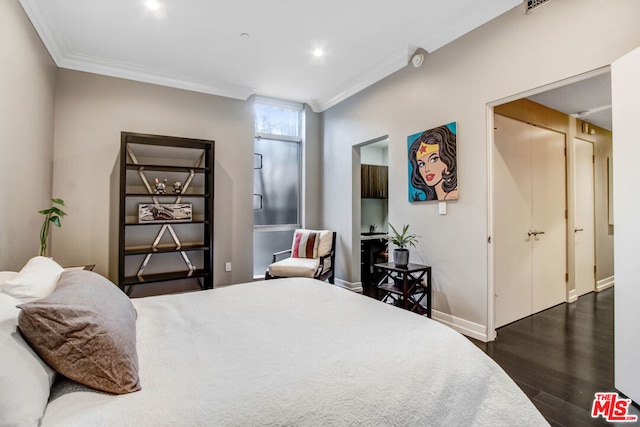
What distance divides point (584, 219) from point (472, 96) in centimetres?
267

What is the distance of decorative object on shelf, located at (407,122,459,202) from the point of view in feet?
9.69

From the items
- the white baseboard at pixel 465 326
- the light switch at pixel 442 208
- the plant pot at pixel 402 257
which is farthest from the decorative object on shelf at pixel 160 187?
the white baseboard at pixel 465 326

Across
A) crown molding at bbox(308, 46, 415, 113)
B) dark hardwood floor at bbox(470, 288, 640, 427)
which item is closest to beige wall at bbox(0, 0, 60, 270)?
crown molding at bbox(308, 46, 415, 113)

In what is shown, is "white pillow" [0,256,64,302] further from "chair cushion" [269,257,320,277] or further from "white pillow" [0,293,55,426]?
"chair cushion" [269,257,320,277]

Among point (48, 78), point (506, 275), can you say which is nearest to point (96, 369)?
point (506, 275)

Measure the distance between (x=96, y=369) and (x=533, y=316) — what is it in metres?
3.88

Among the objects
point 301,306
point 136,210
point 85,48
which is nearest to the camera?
point 301,306

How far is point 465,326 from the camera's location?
2.87 metres

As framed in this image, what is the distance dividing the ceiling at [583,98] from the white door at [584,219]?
1.17 feet

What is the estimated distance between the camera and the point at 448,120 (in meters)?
3.01

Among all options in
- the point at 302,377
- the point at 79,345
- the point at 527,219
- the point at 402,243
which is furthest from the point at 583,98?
the point at 79,345

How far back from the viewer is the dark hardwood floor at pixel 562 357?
5.99 feet

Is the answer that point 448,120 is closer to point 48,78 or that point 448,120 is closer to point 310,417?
point 310,417

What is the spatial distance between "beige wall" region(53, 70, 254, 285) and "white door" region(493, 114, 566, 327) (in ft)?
10.7
